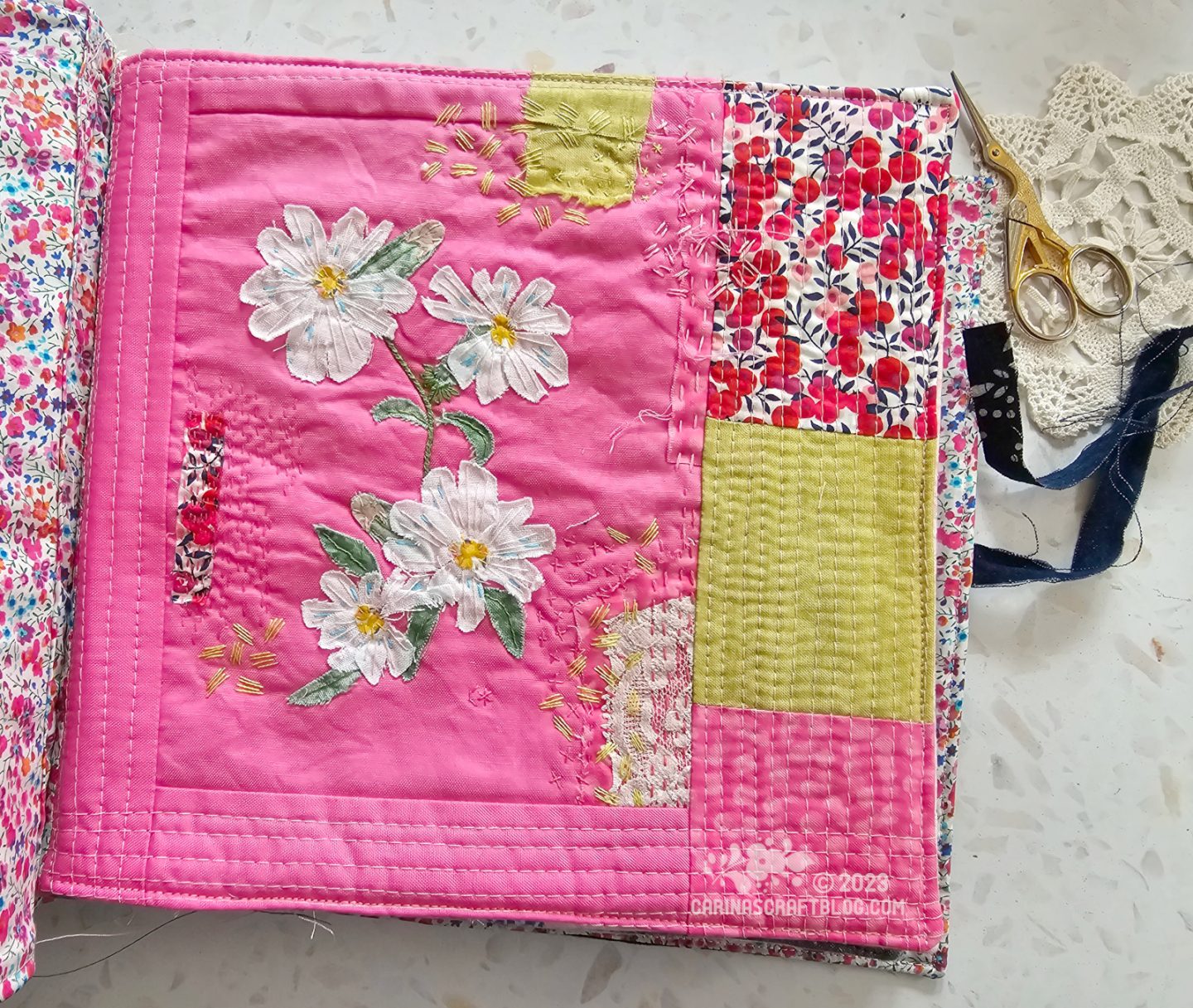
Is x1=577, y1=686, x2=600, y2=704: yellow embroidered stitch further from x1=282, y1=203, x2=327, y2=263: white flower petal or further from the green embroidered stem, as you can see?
x1=282, y1=203, x2=327, y2=263: white flower petal

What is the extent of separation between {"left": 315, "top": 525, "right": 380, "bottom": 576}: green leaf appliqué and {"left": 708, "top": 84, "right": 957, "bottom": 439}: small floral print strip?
0.32 m

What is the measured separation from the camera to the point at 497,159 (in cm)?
78

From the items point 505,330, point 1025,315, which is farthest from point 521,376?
point 1025,315

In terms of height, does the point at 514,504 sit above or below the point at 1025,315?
below

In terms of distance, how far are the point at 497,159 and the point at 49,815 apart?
2.20 feet

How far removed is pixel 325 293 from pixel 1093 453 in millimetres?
710

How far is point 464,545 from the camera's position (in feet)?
2.50

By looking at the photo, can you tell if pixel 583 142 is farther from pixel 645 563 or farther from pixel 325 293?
pixel 645 563

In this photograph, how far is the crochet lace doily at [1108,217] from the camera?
0.87m

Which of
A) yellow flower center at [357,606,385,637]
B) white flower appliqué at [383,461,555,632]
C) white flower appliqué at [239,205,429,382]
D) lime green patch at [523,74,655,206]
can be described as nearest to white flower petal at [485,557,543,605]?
white flower appliqué at [383,461,555,632]

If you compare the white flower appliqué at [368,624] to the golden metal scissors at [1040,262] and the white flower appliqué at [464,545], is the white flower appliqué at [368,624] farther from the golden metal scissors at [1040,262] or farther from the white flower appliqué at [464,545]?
the golden metal scissors at [1040,262]

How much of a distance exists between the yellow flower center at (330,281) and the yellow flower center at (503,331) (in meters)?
0.13

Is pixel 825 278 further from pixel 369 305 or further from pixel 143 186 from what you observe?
pixel 143 186

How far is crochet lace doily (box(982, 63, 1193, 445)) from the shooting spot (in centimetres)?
87
